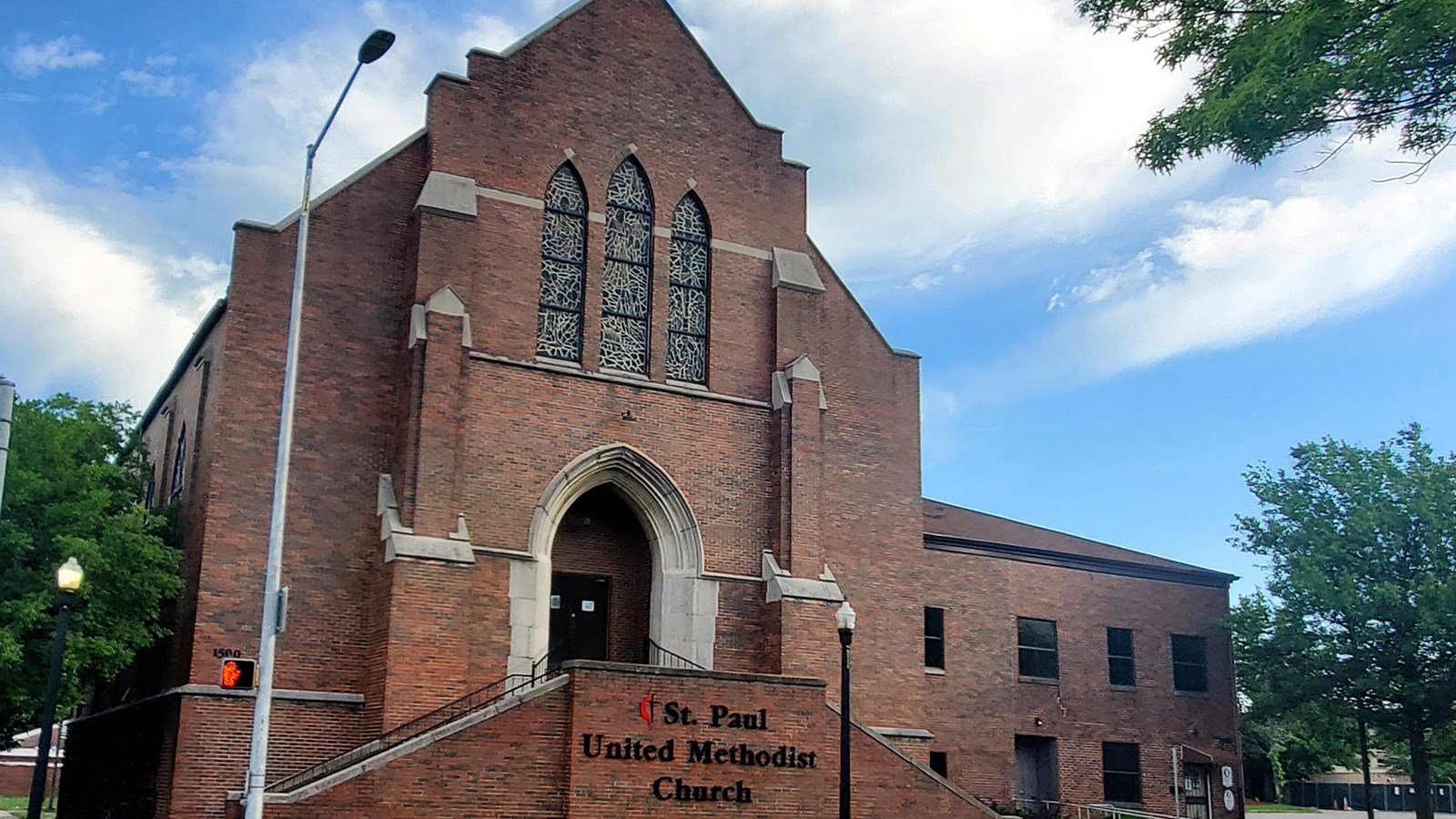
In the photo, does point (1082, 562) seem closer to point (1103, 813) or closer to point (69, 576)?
point (1103, 813)

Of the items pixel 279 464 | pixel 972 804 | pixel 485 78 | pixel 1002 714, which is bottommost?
pixel 972 804

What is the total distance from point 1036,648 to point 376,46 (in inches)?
848

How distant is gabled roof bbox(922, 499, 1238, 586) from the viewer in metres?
31.9

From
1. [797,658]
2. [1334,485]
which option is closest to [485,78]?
[797,658]

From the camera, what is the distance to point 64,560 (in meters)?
22.9

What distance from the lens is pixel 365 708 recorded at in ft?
75.4

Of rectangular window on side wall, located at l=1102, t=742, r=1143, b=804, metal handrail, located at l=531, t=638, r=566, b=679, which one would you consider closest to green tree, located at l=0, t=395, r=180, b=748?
metal handrail, located at l=531, t=638, r=566, b=679

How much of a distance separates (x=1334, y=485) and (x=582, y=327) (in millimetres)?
19385

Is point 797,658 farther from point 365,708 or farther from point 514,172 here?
point 514,172

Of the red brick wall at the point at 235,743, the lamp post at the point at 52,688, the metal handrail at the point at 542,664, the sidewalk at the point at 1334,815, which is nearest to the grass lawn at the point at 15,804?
the red brick wall at the point at 235,743

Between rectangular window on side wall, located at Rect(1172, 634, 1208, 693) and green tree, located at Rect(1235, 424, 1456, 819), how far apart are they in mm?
1504

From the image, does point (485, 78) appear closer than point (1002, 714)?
Yes

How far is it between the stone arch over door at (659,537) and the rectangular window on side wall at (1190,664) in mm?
14191

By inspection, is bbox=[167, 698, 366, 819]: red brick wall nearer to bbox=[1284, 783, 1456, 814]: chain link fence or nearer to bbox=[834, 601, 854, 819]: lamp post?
bbox=[834, 601, 854, 819]: lamp post
